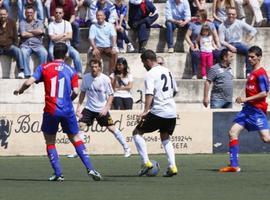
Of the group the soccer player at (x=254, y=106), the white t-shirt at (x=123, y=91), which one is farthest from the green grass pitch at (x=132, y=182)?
the white t-shirt at (x=123, y=91)

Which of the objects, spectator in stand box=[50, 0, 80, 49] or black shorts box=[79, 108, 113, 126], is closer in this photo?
black shorts box=[79, 108, 113, 126]

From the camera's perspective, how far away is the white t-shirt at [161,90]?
14985 mm

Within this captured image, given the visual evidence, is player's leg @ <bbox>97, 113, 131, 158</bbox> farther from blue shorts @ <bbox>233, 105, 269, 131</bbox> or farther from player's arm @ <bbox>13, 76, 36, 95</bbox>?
player's arm @ <bbox>13, 76, 36, 95</bbox>

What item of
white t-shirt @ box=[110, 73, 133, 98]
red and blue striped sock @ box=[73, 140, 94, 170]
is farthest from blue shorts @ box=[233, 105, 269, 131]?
white t-shirt @ box=[110, 73, 133, 98]

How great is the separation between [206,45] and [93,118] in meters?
5.56

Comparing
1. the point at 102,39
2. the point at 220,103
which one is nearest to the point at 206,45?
the point at 102,39

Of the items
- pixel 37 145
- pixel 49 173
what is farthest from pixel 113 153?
pixel 49 173

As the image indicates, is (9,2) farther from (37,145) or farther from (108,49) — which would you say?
(37,145)

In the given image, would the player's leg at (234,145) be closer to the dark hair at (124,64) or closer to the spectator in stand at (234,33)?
the dark hair at (124,64)

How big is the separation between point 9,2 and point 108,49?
Result: 9.46 feet

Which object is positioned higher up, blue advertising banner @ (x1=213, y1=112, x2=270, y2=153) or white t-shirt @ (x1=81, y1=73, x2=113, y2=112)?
white t-shirt @ (x1=81, y1=73, x2=113, y2=112)

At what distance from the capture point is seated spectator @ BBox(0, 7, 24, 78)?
23641 millimetres

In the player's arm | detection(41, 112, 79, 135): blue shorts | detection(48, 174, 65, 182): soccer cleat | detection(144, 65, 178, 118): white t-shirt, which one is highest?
the player's arm

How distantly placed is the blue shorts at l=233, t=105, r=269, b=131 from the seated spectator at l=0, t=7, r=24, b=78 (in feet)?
29.6
